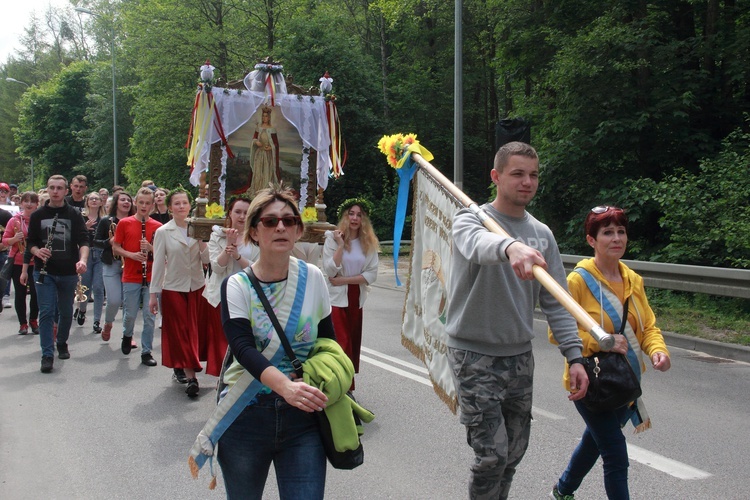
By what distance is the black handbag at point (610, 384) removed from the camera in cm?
346

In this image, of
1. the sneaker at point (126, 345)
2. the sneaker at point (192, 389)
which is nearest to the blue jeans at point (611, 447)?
the sneaker at point (192, 389)

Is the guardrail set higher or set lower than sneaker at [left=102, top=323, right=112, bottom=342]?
higher

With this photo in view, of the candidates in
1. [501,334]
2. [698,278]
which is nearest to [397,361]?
[698,278]

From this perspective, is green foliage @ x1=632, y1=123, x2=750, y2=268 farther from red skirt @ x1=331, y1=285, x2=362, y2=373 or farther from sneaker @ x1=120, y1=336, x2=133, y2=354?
sneaker @ x1=120, y1=336, x2=133, y2=354

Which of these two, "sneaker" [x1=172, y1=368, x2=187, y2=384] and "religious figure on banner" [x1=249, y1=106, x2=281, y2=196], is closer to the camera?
"sneaker" [x1=172, y1=368, x2=187, y2=384]

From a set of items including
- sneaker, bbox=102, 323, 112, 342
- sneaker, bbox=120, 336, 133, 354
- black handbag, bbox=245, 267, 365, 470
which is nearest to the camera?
black handbag, bbox=245, 267, 365, 470

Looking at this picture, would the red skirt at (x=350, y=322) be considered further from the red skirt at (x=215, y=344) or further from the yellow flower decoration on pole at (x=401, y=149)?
the yellow flower decoration on pole at (x=401, y=149)

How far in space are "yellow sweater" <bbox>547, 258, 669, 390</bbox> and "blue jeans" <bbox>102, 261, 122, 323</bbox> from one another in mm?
7117

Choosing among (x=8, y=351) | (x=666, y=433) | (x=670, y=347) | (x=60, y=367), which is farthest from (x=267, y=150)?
(x=670, y=347)

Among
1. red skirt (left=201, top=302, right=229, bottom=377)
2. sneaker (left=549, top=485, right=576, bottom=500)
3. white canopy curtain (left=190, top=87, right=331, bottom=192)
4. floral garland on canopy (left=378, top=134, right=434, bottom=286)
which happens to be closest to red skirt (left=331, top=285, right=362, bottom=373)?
red skirt (left=201, top=302, right=229, bottom=377)

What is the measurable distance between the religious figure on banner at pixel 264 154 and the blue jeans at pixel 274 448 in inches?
227

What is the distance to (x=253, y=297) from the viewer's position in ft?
9.15

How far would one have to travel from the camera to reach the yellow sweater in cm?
369

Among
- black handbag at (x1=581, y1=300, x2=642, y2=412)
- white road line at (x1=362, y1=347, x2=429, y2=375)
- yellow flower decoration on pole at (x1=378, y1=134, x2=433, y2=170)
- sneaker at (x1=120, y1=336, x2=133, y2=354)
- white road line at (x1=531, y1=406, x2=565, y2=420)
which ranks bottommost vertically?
white road line at (x1=531, y1=406, x2=565, y2=420)
